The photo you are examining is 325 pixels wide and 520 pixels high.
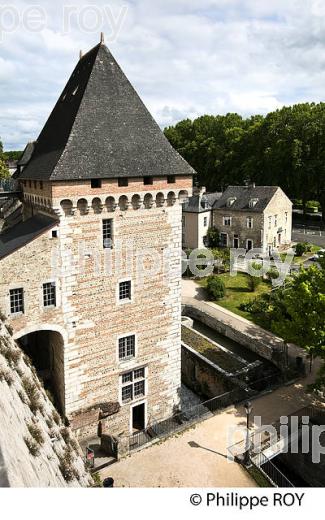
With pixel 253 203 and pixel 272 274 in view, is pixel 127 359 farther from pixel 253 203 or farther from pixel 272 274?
pixel 253 203

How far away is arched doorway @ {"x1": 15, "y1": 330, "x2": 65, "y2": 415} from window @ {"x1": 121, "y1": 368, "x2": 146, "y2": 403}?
115 inches

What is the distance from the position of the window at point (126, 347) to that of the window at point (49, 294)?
12.3ft

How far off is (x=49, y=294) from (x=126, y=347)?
15.0ft

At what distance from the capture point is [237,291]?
35469mm

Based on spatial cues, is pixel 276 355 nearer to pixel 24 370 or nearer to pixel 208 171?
pixel 24 370

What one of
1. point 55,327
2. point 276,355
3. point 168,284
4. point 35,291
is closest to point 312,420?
point 276,355

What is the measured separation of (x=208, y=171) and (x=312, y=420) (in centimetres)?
5920

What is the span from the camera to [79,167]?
15688 millimetres

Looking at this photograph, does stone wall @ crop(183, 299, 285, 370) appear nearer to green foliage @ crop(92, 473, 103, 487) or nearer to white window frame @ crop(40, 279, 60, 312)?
green foliage @ crop(92, 473, 103, 487)

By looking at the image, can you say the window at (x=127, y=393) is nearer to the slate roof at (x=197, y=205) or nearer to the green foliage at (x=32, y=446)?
the green foliage at (x=32, y=446)

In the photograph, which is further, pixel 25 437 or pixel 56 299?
pixel 56 299

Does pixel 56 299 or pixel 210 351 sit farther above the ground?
pixel 56 299

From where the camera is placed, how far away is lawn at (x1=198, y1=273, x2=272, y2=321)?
32.4 m

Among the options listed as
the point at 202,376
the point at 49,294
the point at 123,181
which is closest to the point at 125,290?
the point at 49,294
